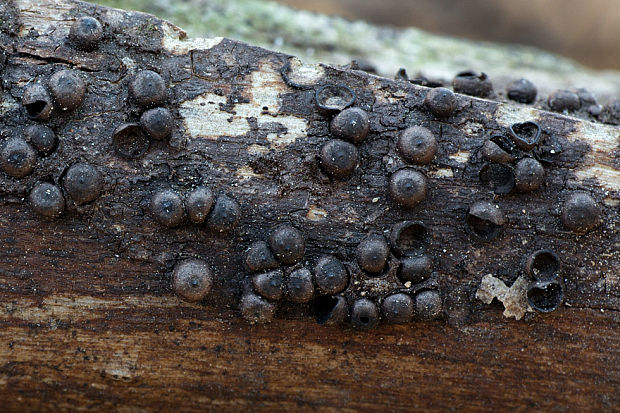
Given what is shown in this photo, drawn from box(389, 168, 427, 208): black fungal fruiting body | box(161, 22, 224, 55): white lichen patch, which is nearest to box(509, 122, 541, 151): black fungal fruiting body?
box(389, 168, 427, 208): black fungal fruiting body

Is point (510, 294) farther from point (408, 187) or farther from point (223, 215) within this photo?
point (223, 215)

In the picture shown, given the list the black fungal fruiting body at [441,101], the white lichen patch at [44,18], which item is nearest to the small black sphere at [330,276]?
the black fungal fruiting body at [441,101]

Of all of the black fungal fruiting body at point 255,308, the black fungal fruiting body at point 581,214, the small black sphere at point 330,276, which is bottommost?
the black fungal fruiting body at point 255,308

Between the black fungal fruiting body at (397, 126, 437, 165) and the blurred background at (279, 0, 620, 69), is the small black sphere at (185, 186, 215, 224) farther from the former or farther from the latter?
the blurred background at (279, 0, 620, 69)

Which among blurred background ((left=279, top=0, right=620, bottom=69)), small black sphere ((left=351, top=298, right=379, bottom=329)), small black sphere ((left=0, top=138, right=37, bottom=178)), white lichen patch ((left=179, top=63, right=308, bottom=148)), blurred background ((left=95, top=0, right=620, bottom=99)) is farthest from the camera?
blurred background ((left=279, top=0, right=620, bottom=69))

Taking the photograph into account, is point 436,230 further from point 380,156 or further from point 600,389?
point 600,389

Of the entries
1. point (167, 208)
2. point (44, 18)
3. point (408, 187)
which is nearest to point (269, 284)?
point (167, 208)

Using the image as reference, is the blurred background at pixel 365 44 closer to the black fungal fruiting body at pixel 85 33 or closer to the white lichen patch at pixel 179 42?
the white lichen patch at pixel 179 42
